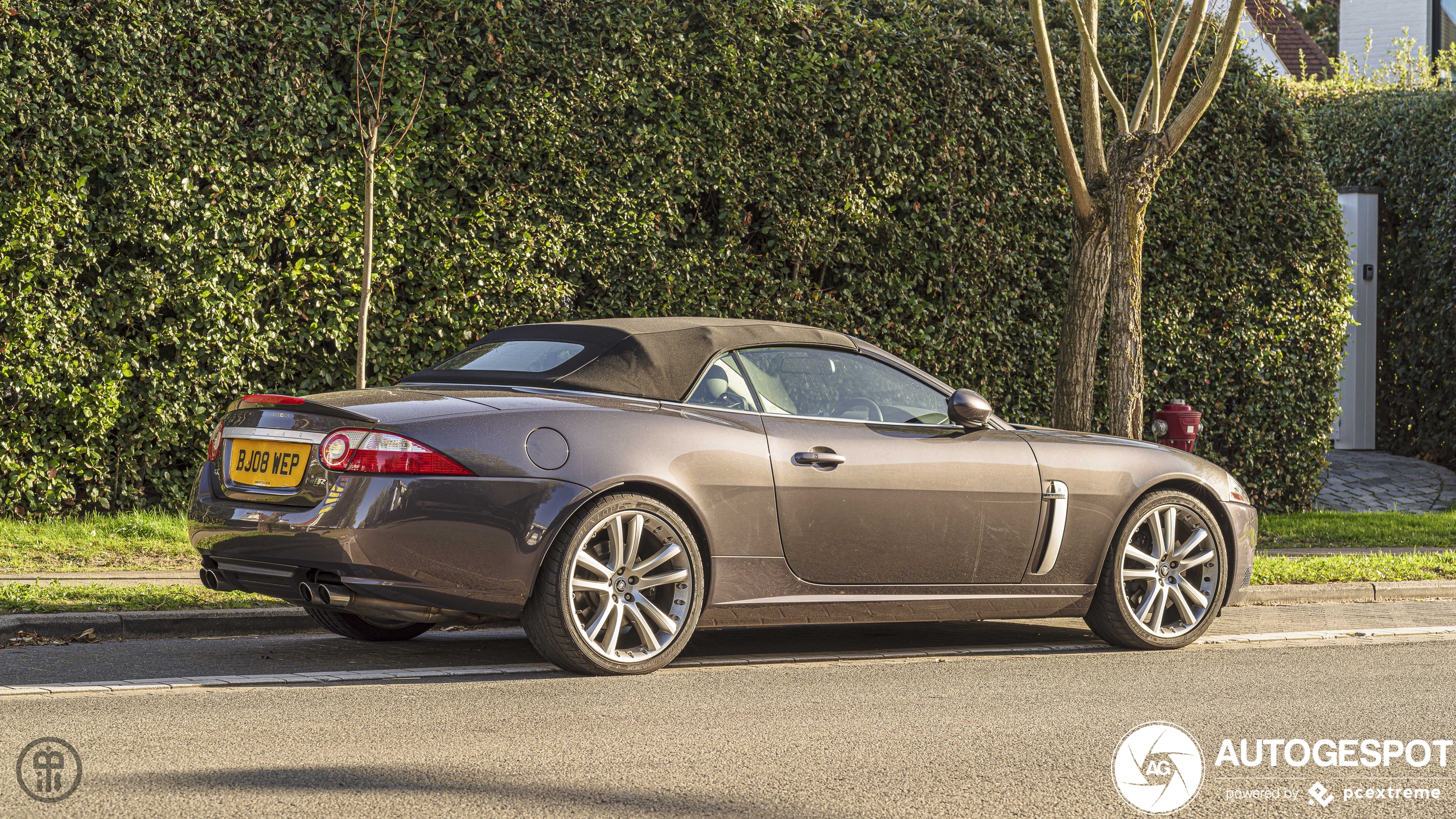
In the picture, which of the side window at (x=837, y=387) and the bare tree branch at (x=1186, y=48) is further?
the bare tree branch at (x=1186, y=48)

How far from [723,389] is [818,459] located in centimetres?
49

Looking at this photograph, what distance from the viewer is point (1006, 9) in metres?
12.4

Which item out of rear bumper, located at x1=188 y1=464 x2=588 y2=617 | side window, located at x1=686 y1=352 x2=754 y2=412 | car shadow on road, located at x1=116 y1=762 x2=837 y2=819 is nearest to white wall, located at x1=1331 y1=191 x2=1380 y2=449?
side window, located at x1=686 y1=352 x2=754 y2=412

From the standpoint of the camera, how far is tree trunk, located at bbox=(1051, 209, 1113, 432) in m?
10.2

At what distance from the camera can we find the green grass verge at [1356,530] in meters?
11.3

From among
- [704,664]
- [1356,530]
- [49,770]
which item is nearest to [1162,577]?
[704,664]

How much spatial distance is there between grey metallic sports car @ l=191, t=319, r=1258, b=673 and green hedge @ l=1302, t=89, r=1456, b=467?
9991 mm

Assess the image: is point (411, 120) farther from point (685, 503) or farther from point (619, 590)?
point (619, 590)

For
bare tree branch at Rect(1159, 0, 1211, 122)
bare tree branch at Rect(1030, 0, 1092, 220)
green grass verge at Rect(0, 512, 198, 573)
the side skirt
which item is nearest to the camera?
the side skirt

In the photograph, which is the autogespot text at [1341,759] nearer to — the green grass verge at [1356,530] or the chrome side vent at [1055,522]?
the chrome side vent at [1055,522]

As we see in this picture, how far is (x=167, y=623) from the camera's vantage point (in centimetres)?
649

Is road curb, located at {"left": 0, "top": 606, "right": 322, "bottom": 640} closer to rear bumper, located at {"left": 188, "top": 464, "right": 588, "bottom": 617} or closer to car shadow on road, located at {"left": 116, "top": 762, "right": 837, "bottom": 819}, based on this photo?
rear bumper, located at {"left": 188, "top": 464, "right": 588, "bottom": 617}

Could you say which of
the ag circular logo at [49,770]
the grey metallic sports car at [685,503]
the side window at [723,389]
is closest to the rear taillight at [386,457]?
the grey metallic sports car at [685,503]

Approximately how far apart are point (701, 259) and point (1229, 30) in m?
3.91
